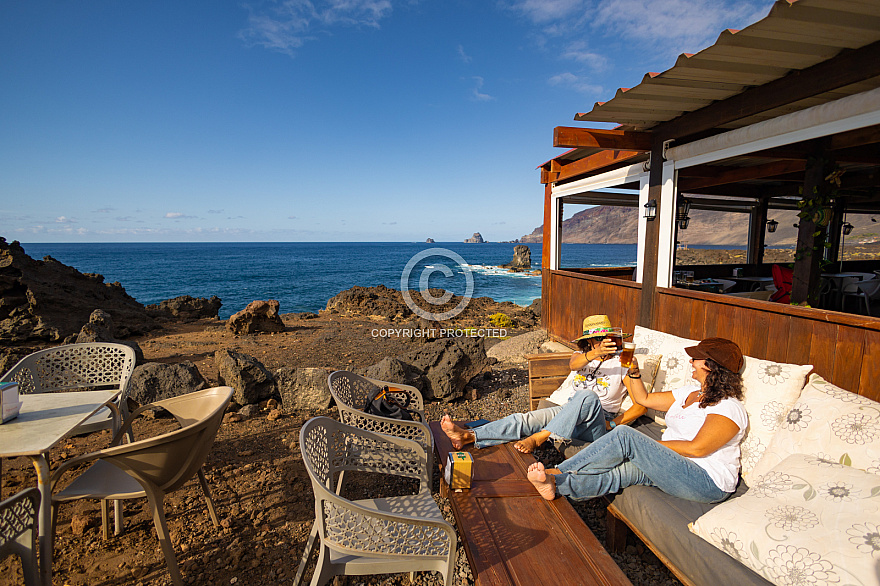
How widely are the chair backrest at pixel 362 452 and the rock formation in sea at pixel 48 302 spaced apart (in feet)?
23.1

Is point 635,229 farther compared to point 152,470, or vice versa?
point 635,229

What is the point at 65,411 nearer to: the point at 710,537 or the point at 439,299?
the point at 710,537

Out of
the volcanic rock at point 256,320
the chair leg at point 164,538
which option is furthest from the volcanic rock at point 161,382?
the volcanic rock at point 256,320

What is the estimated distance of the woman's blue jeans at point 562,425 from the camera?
2.67 metres

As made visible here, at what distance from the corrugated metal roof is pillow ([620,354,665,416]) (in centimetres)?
208

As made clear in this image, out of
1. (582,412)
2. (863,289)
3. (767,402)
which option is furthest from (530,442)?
A: (863,289)

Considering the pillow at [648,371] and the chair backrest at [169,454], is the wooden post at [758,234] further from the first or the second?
the chair backrest at [169,454]

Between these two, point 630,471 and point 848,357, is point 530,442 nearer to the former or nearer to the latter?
point 630,471

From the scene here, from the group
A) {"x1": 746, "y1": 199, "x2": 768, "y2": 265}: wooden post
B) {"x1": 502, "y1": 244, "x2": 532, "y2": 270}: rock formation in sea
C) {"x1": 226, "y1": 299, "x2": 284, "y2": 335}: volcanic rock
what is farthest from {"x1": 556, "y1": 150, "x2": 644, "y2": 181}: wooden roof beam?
{"x1": 502, "y1": 244, "x2": 532, "y2": 270}: rock formation in sea

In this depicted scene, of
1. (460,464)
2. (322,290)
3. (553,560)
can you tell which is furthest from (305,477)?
(322,290)

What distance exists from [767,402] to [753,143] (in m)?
2.31

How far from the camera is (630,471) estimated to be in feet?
7.28

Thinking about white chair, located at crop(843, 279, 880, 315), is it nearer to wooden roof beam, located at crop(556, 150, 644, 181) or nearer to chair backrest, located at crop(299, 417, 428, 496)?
wooden roof beam, located at crop(556, 150, 644, 181)

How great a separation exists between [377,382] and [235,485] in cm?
121
